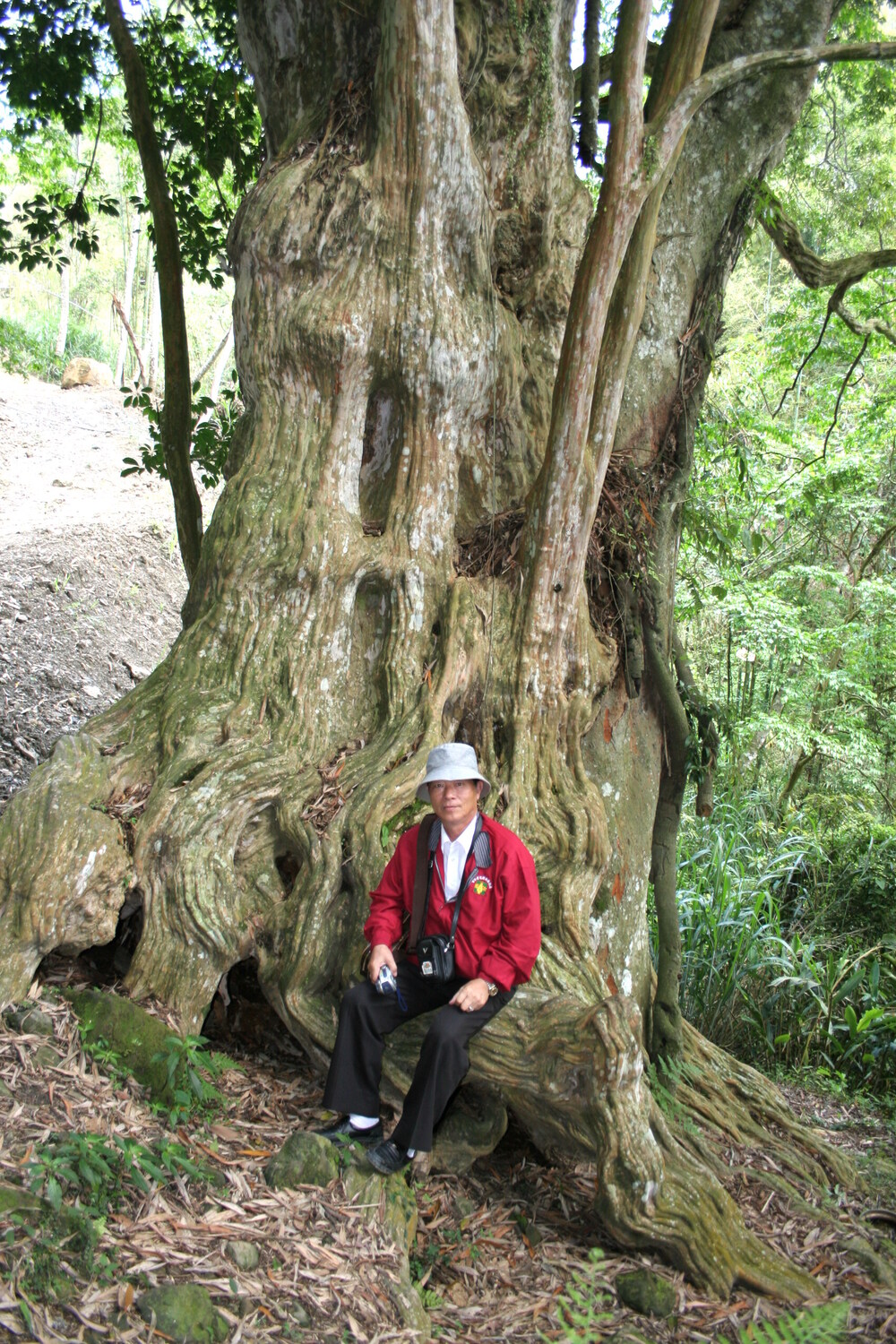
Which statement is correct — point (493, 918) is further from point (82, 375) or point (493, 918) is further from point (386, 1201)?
point (82, 375)

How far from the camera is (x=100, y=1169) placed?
286 cm

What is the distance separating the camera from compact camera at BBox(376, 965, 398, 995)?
11.6 ft

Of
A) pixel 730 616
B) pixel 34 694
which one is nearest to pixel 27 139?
pixel 34 694

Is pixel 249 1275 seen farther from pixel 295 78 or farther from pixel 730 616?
pixel 730 616

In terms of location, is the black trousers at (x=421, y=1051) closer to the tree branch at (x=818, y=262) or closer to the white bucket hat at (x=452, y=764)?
the white bucket hat at (x=452, y=764)

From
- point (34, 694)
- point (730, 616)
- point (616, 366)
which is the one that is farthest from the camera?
point (730, 616)

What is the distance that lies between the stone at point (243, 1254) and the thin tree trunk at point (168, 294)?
4.41 meters

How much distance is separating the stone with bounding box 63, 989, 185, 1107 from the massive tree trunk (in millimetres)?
203

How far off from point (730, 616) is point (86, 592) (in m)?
7.27

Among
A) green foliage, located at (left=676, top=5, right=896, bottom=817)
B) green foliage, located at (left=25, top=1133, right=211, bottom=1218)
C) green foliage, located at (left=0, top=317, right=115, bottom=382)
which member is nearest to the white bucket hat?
green foliage, located at (left=25, top=1133, right=211, bottom=1218)

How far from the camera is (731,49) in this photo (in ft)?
18.1

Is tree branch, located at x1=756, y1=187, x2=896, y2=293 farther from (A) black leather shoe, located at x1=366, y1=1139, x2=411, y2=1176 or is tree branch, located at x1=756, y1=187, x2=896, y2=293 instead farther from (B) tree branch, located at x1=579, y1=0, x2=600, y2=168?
(A) black leather shoe, located at x1=366, y1=1139, x2=411, y2=1176

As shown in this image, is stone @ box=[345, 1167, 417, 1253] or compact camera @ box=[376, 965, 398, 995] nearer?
stone @ box=[345, 1167, 417, 1253]

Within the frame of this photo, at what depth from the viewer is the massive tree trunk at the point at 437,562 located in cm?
389
